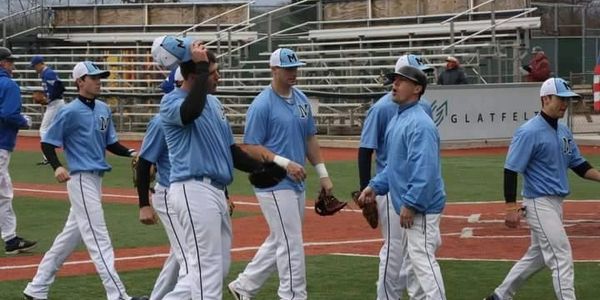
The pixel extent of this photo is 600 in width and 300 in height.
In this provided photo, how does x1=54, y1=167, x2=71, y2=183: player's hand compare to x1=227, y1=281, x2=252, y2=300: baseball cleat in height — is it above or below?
above

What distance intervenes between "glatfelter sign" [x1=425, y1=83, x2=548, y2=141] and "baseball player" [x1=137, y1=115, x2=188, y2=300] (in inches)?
678

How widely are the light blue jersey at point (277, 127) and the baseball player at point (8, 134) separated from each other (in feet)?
13.6

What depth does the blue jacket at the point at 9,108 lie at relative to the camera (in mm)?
12617

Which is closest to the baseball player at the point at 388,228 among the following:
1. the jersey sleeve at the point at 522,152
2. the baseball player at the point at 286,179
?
the baseball player at the point at 286,179

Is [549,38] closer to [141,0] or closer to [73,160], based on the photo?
[141,0]

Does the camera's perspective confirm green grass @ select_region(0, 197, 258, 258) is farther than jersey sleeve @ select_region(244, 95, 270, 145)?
Yes

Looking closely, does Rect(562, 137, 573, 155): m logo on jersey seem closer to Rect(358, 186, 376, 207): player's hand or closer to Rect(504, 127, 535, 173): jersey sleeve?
Rect(504, 127, 535, 173): jersey sleeve

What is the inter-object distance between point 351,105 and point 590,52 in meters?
12.4

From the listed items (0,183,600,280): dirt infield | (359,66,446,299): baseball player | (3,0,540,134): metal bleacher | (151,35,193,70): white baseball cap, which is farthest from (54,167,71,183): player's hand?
(3,0,540,134): metal bleacher

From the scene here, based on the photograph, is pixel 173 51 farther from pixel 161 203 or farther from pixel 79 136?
pixel 79 136

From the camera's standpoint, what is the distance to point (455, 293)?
399 inches

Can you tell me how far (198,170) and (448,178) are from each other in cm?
1355

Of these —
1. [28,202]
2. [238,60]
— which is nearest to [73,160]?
[28,202]

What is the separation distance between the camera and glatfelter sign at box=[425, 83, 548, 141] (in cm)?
2617
